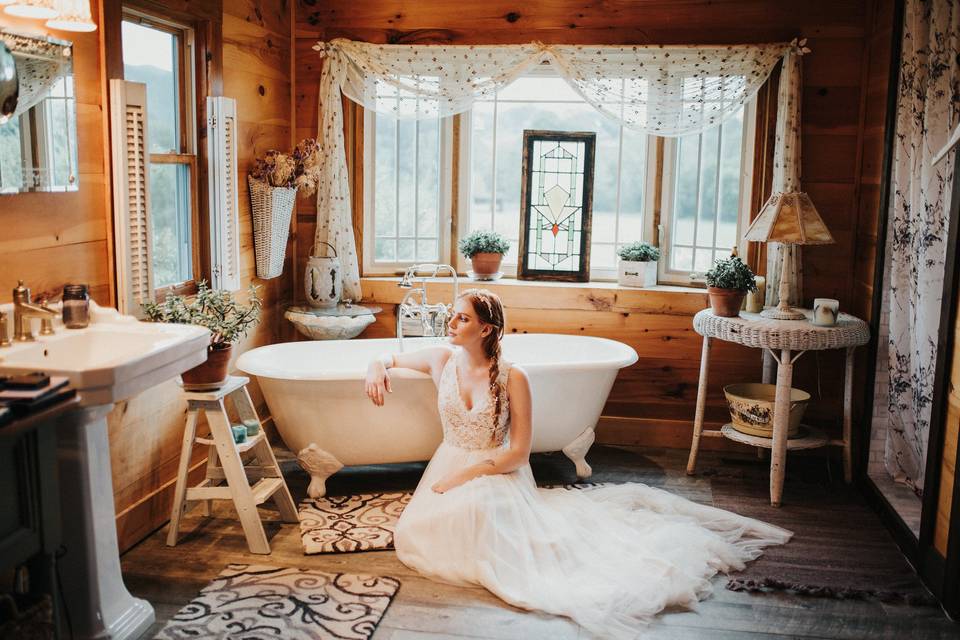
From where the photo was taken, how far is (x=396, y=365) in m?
3.84

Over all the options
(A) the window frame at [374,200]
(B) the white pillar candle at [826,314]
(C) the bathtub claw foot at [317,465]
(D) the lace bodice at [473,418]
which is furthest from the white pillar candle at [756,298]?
(C) the bathtub claw foot at [317,465]

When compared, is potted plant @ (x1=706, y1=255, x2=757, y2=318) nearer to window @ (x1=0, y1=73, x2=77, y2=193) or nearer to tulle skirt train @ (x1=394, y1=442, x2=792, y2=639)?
tulle skirt train @ (x1=394, y1=442, x2=792, y2=639)

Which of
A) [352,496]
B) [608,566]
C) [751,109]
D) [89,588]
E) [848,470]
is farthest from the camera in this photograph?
[751,109]

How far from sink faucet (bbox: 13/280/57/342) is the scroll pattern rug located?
4.25ft

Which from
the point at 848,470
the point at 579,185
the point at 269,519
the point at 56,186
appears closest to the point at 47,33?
the point at 56,186

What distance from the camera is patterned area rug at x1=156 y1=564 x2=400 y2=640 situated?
2.85 m

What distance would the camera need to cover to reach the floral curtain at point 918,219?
11.5 ft

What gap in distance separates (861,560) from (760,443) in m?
0.78

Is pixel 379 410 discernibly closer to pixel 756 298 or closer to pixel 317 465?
pixel 317 465

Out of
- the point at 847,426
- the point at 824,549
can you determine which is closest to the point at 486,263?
the point at 847,426

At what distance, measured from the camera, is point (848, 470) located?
4.31 meters

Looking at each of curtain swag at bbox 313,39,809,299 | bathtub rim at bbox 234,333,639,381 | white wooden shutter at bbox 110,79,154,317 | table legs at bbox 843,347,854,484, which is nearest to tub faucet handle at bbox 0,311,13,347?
white wooden shutter at bbox 110,79,154,317

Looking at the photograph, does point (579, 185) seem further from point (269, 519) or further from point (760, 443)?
point (269, 519)

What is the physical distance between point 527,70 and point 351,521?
2.43 m
